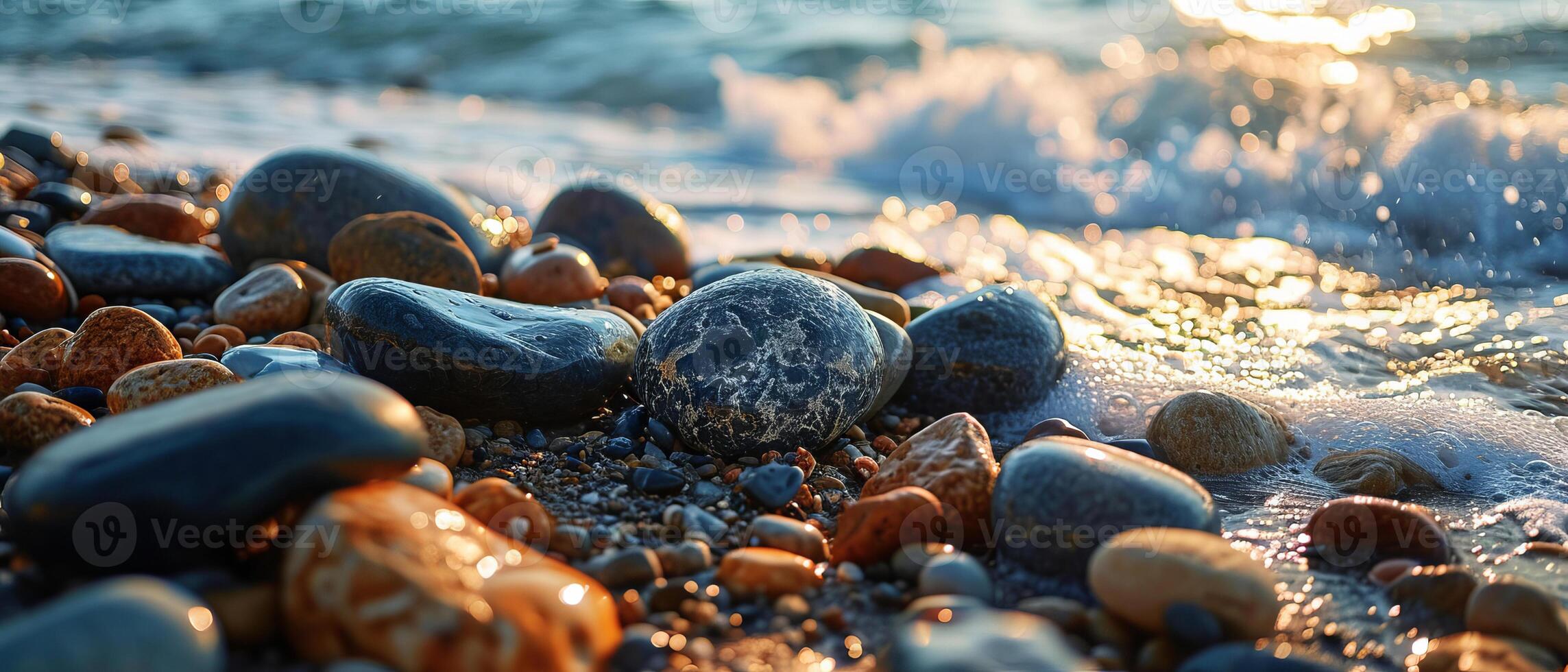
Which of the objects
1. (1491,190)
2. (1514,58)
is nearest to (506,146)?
(1491,190)

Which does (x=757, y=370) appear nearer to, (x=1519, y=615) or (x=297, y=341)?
(x=297, y=341)

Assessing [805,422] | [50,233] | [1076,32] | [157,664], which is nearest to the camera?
[157,664]

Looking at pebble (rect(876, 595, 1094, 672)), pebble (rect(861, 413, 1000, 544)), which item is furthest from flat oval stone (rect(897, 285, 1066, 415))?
pebble (rect(876, 595, 1094, 672))

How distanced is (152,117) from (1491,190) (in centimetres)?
1085

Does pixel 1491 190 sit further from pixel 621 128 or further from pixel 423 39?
pixel 423 39

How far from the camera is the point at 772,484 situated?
2.48m

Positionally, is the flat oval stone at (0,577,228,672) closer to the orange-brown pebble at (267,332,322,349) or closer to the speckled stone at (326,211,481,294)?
the orange-brown pebble at (267,332,322,349)

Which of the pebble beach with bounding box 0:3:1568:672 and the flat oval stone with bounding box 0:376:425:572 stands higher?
the flat oval stone with bounding box 0:376:425:572

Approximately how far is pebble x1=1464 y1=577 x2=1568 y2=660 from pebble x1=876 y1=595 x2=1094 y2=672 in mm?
860

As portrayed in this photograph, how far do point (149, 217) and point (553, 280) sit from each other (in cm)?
203

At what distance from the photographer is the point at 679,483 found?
2.52 metres

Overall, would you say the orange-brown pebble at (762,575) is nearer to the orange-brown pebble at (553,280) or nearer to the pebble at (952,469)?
the pebble at (952,469)

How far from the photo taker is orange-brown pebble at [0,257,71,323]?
10.7ft

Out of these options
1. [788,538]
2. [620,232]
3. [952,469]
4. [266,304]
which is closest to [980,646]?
[788,538]
